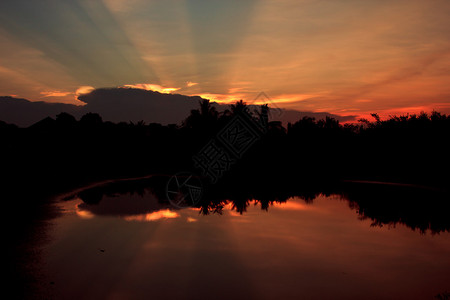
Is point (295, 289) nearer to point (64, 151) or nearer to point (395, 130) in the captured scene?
point (395, 130)

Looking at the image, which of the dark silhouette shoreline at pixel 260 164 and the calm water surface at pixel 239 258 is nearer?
the calm water surface at pixel 239 258

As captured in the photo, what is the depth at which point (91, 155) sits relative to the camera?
161ft

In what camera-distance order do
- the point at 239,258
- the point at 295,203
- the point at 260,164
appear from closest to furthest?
1. the point at 239,258
2. the point at 295,203
3. the point at 260,164

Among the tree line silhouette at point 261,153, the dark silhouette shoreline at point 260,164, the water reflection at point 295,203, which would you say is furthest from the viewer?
the tree line silhouette at point 261,153

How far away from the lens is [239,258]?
809cm

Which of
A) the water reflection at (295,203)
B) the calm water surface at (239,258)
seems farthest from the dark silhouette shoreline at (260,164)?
the calm water surface at (239,258)


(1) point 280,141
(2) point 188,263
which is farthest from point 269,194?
(1) point 280,141

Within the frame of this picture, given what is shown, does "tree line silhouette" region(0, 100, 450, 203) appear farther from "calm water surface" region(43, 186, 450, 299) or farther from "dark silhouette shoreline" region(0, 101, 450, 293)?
"calm water surface" region(43, 186, 450, 299)

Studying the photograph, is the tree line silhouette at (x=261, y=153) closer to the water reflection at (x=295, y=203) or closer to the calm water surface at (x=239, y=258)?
the water reflection at (x=295, y=203)

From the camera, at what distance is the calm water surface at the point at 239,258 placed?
6.21 meters

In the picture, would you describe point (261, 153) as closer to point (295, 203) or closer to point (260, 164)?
point (260, 164)

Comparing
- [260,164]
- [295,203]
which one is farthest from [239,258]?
[260,164]

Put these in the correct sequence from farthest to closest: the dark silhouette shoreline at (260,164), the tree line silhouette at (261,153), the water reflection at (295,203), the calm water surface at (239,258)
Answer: the tree line silhouette at (261,153) → the dark silhouette shoreline at (260,164) → the water reflection at (295,203) → the calm water surface at (239,258)

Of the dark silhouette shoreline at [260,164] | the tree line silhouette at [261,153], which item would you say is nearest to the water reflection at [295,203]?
the dark silhouette shoreline at [260,164]
